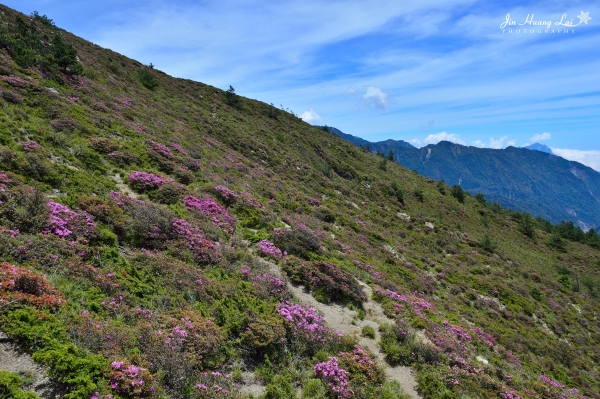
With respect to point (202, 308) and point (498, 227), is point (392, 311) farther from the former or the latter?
point (498, 227)

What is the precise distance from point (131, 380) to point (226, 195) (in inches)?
527

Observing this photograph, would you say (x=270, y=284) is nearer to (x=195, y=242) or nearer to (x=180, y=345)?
(x=195, y=242)

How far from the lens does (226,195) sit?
18500 millimetres

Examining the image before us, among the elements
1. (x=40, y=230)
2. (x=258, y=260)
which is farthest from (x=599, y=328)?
(x=40, y=230)

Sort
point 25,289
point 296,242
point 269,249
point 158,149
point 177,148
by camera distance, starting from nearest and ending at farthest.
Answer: point 25,289 → point 269,249 → point 296,242 → point 158,149 → point 177,148

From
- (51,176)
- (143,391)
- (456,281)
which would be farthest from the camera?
(456,281)

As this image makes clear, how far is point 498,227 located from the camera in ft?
171

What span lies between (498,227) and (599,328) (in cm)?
2695

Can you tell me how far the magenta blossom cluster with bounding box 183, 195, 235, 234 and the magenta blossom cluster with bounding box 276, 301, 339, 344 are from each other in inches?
227

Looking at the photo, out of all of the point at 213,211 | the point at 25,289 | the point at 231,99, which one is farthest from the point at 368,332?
the point at 231,99

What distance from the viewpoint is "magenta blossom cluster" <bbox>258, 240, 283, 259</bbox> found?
14.7 m

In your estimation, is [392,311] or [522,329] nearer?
[392,311]

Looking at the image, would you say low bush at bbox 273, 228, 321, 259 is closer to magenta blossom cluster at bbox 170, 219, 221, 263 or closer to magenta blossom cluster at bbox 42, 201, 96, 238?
magenta blossom cluster at bbox 170, 219, 221, 263

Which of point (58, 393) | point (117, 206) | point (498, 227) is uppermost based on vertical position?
point (498, 227)
